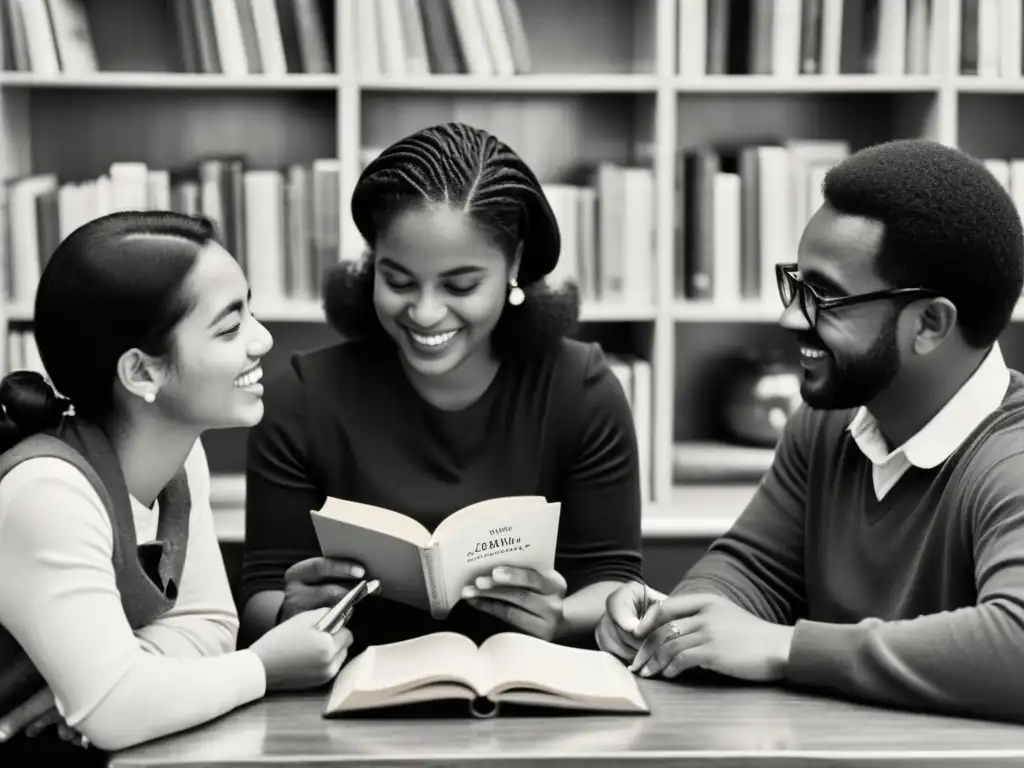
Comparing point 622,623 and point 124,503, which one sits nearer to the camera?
point 124,503

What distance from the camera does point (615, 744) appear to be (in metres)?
1.18

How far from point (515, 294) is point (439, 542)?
450mm

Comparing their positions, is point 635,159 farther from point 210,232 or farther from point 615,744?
point 615,744

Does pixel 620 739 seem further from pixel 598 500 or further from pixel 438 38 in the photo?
pixel 438 38

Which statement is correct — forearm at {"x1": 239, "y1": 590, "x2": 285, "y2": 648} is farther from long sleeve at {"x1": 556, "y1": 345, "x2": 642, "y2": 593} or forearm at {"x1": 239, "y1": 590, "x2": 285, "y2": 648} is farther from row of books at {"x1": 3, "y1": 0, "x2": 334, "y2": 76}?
row of books at {"x1": 3, "y1": 0, "x2": 334, "y2": 76}

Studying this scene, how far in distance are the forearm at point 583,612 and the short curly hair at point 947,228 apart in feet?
1.83

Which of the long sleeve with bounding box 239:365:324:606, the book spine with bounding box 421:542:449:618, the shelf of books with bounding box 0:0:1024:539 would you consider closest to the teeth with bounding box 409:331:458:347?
the long sleeve with bounding box 239:365:324:606

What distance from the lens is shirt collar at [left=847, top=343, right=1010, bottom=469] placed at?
4.73 ft

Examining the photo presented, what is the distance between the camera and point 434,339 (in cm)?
169

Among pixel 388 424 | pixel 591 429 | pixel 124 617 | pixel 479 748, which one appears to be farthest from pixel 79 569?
pixel 591 429

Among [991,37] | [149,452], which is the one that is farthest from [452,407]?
[991,37]

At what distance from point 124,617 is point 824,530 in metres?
0.80

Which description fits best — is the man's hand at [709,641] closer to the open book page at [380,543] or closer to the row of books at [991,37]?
the open book page at [380,543]

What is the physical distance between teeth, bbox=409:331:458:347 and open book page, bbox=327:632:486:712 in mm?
427
